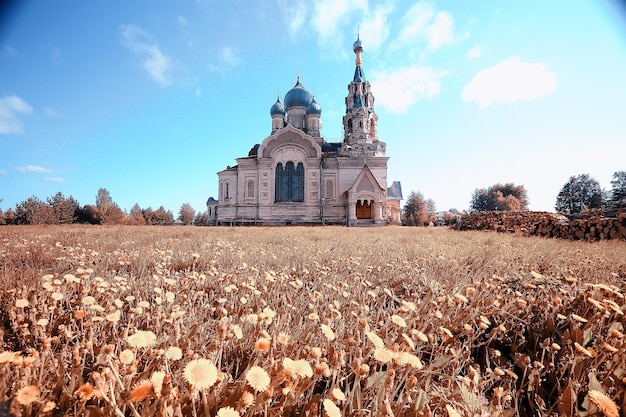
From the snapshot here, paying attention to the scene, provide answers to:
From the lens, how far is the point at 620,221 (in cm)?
875

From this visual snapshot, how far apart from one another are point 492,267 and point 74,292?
4.66 metres

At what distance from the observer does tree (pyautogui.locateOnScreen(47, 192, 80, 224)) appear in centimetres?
2125

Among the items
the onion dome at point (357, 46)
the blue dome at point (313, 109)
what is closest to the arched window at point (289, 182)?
the blue dome at point (313, 109)

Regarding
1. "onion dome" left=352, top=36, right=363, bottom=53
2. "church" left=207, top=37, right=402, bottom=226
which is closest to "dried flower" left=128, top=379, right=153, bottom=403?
"church" left=207, top=37, right=402, bottom=226

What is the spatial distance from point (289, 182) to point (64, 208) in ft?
62.9

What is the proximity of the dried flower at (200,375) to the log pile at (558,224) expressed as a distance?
40.2ft

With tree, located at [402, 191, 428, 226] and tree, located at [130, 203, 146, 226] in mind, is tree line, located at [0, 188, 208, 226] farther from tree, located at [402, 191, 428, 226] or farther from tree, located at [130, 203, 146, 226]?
tree, located at [402, 191, 428, 226]

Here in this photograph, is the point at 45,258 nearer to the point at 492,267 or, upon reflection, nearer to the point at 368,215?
the point at 492,267

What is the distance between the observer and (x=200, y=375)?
0.90 meters

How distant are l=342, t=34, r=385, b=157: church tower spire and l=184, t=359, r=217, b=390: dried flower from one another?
3114 centimetres

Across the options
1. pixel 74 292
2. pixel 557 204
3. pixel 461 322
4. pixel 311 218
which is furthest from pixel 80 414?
pixel 557 204

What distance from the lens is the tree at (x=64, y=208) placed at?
21250mm

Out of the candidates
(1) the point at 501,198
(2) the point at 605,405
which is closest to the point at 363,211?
(2) the point at 605,405

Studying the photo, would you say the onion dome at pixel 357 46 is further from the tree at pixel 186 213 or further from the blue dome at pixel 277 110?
the tree at pixel 186 213
